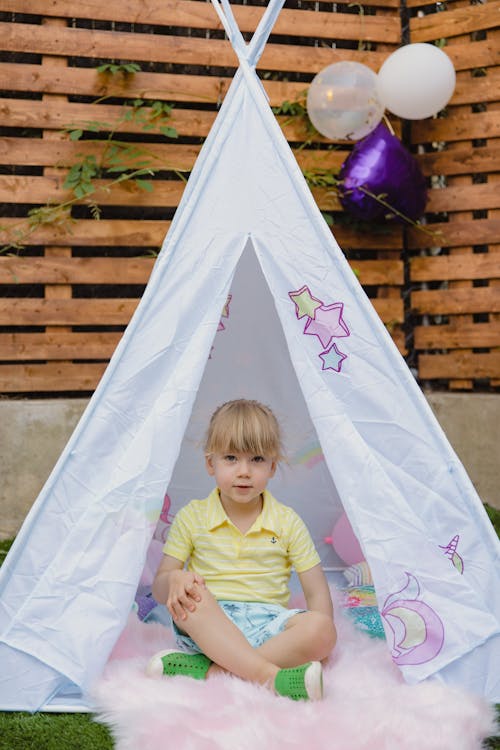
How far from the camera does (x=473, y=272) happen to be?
344 cm

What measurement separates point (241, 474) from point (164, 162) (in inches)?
69.3

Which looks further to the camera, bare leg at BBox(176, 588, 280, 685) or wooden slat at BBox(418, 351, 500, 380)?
wooden slat at BBox(418, 351, 500, 380)

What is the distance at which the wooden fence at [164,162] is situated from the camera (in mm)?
3207

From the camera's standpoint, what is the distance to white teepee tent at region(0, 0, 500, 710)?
1.66m

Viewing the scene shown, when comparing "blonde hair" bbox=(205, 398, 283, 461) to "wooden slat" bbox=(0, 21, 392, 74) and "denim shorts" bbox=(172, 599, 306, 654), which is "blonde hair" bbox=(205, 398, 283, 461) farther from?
"wooden slat" bbox=(0, 21, 392, 74)

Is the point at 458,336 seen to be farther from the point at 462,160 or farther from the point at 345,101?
the point at 345,101

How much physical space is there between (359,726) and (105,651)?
1.69 ft

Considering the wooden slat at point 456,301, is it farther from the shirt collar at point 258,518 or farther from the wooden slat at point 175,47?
the shirt collar at point 258,518

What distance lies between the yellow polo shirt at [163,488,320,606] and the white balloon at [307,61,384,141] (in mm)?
1717

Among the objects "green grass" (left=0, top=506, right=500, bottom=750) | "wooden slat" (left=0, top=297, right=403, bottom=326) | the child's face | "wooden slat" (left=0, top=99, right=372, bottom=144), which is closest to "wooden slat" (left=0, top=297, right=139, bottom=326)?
"wooden slat" (left=0, top=297, right=403, bottom=326)

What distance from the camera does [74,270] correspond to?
3.24 m

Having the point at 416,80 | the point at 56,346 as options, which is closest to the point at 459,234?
the point at 416,80

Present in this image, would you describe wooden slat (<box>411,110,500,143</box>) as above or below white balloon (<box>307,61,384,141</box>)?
above

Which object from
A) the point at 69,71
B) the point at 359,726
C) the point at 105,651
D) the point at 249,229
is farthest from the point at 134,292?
the point at 359,726
